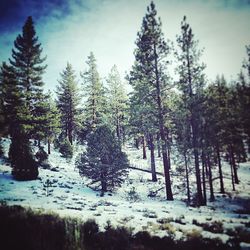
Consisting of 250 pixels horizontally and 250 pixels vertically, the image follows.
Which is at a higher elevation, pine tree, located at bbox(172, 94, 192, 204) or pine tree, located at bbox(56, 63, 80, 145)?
pine tree, located at bbox(56, 63, 80, 145)

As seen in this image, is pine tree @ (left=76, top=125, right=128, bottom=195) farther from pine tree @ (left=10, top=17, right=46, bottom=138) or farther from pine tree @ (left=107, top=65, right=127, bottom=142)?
pine tree @ (left=107, top=65, right=127, bottom=142)

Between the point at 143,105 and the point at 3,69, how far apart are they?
15909 mm

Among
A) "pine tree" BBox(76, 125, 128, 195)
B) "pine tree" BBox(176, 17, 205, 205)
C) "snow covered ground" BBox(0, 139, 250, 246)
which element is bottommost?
"snow covered ground" BBox(0, 139, 250, 246)

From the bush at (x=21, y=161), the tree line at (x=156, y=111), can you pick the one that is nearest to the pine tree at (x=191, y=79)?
the tree line at (x=156, y=111)

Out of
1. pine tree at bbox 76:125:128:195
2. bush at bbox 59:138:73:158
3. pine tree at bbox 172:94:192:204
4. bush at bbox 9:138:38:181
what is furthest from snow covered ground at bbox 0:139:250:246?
pine tree at bbox 172:94:192:204

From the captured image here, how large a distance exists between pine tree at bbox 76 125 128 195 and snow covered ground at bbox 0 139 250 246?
1.18 m

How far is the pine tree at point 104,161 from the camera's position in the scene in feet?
54.7

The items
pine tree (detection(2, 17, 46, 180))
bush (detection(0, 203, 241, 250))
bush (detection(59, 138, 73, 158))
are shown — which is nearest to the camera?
bush (detection(0, 203, 241, 250))

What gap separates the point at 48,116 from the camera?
2191 centimetres

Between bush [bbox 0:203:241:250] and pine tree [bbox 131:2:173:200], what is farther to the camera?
pine tree [bbox 131:2:173:200]

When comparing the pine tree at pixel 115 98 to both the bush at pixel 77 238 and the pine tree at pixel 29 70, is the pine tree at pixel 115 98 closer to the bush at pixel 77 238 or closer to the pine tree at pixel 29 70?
the pine tree at pixel 29 70

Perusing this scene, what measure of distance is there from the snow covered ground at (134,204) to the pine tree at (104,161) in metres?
1.18

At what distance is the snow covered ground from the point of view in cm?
834

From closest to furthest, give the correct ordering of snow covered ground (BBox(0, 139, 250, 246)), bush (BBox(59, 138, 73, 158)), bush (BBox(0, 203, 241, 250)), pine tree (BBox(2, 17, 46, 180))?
1. bush (BBox(0, 203, 241, 250))
2. snow covered ground (BBox(0, 139, 250, 246))
3. pine tree (BBox(2, 17, 46, 180))
4. bush (BBox(59, 138, 73, 158))
